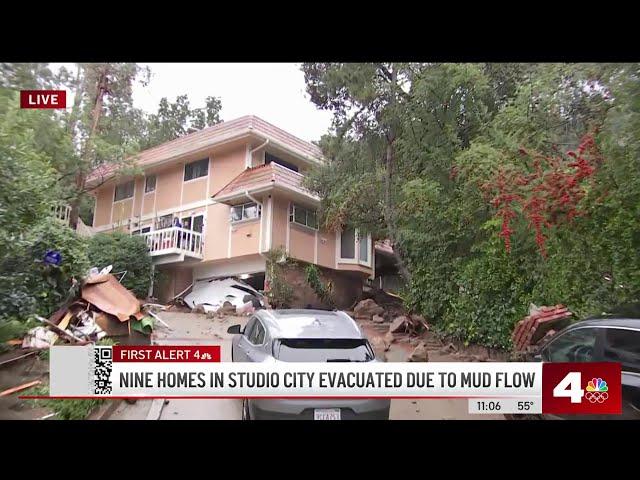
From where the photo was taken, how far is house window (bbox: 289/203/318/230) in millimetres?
3574

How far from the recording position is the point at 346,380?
283 cm

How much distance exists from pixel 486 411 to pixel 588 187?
1630 millimetres

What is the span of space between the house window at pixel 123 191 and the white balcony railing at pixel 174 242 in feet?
1.11

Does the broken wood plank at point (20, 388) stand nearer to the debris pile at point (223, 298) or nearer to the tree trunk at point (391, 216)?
the debris pile at point (223, 298)

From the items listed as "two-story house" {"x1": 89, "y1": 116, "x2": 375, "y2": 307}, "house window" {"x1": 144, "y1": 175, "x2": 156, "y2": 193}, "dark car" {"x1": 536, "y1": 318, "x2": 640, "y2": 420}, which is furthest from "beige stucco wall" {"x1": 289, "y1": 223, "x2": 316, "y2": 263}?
"dark car" {"x1": 536, "y1": 318, "x2": 640, "y2": 420}

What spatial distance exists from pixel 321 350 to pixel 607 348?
1793 mm

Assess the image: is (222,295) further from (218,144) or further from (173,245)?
(218,144)

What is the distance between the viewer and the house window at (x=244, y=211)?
3.62 meters

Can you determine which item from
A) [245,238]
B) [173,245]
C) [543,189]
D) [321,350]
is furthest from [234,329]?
[543,189]

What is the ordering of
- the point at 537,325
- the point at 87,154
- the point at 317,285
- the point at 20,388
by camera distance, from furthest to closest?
the point at 317,285, the point at 87,154, the point at 537,325, the point at 20,388

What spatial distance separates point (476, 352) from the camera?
3.04 meters

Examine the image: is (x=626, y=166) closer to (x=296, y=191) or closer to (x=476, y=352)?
(x=476, y=352)

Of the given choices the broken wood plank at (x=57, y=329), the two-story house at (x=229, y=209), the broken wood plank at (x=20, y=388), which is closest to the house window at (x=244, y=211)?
the two-story house at (x=229, y=209)

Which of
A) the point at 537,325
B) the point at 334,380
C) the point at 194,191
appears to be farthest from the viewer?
the point at 194,191
